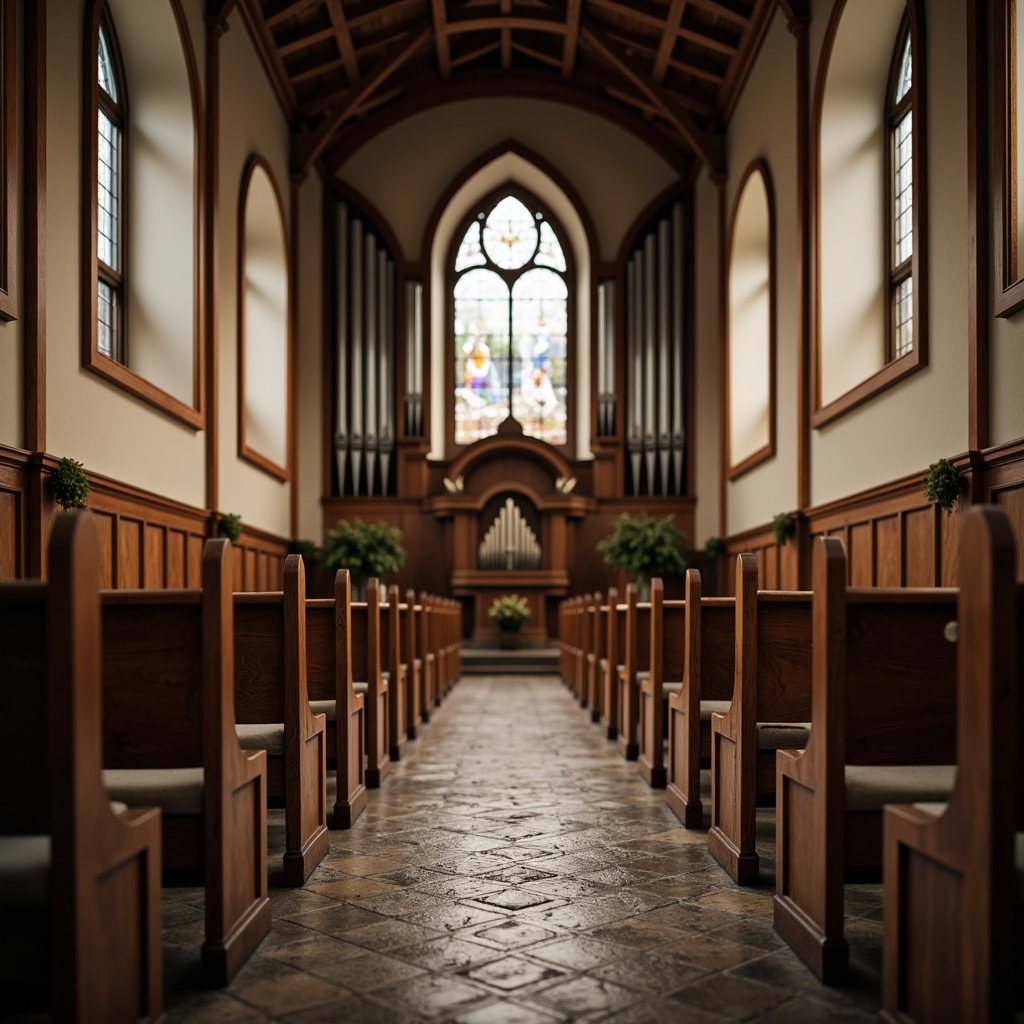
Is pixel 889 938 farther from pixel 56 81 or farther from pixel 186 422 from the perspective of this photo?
pixel 186 422

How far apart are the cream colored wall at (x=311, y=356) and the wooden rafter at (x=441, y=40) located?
6.93 ft

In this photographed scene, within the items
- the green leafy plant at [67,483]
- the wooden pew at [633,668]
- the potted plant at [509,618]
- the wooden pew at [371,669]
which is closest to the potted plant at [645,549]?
the potted plant at [509,618]

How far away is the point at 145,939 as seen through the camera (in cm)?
200

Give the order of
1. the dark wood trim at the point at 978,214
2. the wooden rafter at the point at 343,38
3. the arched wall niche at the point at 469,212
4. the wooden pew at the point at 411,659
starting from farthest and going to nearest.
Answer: the arched wall niche at the point at 469,212
the wooden rafter at the point at 343,38
the wooden pew at the point at 411,659
the dark wood trim at the point at 978,214

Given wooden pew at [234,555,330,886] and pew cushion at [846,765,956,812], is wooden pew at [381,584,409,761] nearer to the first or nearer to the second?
wooden pew at [234,555,330,886]

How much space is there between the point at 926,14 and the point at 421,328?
27.5 feet

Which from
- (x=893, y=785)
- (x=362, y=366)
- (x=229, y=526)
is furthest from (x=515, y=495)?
(x=893, y=785)

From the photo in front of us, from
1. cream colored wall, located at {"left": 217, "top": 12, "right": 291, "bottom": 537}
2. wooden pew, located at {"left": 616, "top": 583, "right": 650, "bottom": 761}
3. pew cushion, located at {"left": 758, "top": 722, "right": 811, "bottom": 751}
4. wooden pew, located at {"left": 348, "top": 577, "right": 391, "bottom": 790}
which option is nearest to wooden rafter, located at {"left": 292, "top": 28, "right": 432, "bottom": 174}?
cream colored wall, located at {"left": 217, "top": 12, "right": 291, "bottom": 537}

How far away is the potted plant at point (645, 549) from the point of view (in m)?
12.0

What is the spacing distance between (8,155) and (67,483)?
1.60 meters

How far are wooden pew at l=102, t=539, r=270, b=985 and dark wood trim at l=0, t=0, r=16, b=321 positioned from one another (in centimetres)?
317

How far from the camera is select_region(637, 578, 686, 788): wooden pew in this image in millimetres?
4840

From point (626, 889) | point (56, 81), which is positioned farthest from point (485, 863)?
point (56, 81)

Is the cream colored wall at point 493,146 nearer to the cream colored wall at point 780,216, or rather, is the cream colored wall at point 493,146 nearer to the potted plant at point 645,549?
the cream colored wall at point 780,216
